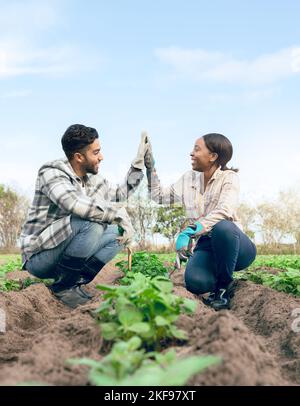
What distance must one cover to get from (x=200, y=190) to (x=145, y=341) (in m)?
2.81

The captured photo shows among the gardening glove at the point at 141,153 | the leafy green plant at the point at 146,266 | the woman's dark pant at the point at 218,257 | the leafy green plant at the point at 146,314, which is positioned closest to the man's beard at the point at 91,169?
the gardening glove at the point at 141,153

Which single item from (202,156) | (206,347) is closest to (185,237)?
(202,156)

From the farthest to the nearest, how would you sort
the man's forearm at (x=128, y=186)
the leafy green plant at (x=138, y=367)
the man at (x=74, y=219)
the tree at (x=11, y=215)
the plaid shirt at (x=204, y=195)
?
the tree at (x=11, y=215) < the man's forearm at (x=128, y=186) < the man at (x=74, y=219) < the plaid shirt at (x=204, y=195) < the leafy green plant at (x=138, y=367)

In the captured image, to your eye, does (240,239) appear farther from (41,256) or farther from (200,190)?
(41,256)

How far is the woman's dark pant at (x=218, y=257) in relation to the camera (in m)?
4.64

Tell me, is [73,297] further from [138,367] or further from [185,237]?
[138,367]

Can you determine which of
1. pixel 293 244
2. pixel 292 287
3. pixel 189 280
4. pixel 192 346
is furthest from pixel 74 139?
pixel 293 244

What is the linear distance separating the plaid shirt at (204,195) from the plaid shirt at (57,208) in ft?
2.17

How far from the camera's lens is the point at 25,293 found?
561cm

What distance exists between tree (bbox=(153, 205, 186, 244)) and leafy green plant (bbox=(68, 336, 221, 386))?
23.7 m

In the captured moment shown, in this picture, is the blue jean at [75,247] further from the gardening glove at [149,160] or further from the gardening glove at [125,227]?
the gardening glove at [149,160]

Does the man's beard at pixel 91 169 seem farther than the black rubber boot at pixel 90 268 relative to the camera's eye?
No

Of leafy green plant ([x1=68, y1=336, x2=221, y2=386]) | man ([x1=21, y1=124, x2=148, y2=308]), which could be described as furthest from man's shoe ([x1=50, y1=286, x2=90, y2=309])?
leafy green plant ([x1=68, y1=336, x2=221, y2=386])

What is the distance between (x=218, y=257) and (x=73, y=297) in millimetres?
1649
